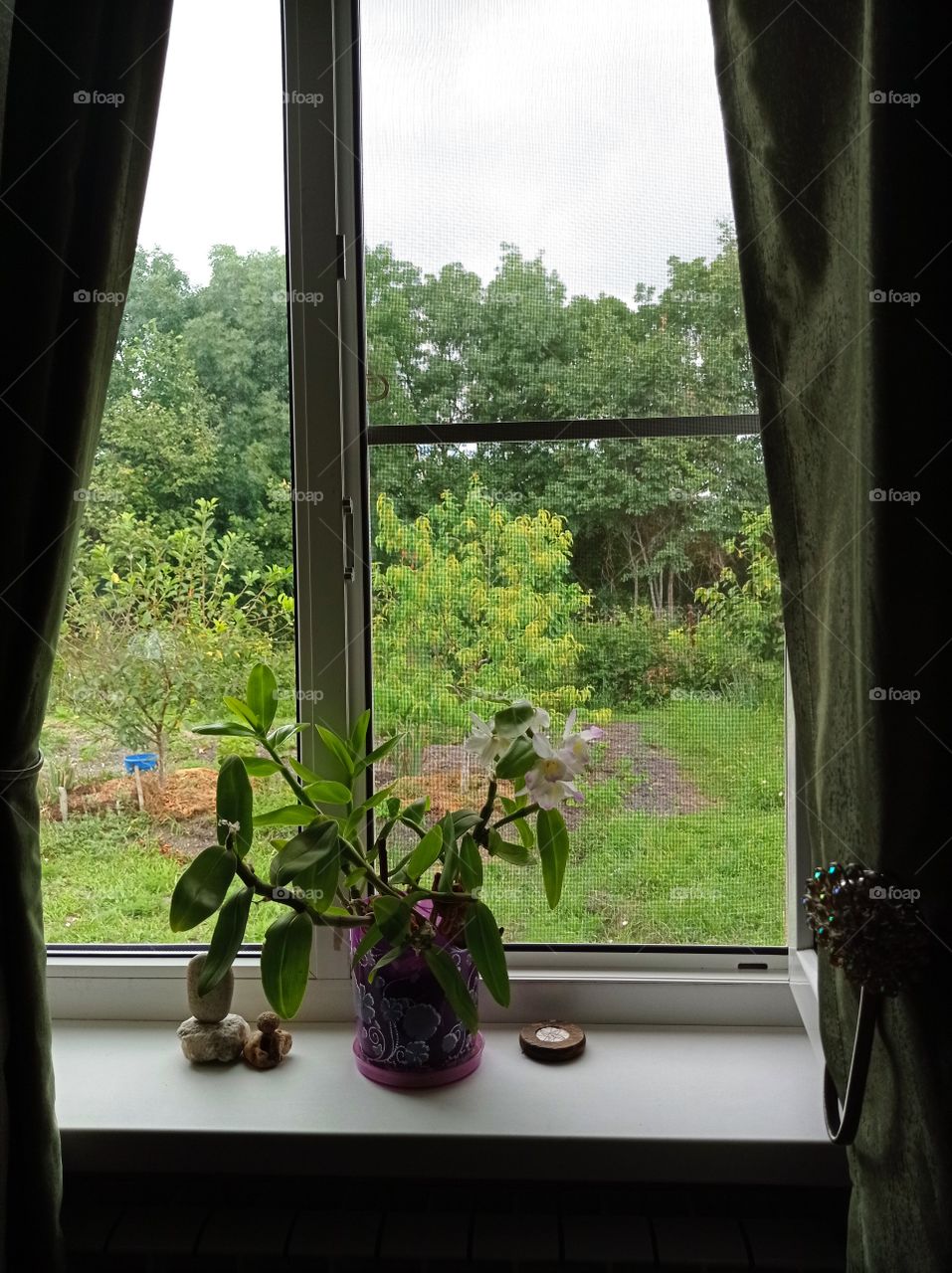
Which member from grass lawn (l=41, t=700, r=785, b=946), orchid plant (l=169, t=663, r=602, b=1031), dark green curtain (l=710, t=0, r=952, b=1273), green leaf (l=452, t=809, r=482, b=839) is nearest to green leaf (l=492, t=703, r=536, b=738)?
orchid plant (l=169, t=663, r=602, b=1031)

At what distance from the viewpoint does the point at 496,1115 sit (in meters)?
1.10

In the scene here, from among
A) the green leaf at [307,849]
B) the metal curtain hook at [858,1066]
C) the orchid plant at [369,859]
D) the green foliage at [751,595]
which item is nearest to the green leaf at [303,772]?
the orchid plant at [369,859]

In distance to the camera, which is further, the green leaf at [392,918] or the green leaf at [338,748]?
the green leaf at [338,748]

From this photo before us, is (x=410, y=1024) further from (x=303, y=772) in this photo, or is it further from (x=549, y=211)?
(x=549, y=211)

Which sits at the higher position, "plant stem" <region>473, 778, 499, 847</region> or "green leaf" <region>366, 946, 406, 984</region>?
"plant stem" <region>473, 778, 499, 847</region>

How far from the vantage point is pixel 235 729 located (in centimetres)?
113

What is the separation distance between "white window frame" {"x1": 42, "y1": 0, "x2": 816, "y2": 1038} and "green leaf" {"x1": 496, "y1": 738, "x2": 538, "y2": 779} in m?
0.29

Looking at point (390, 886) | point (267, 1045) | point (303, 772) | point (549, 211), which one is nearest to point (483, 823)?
point (390, 886)

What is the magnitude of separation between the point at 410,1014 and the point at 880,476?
0.79 meters

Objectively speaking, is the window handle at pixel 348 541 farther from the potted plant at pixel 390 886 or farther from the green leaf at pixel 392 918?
the green leaf at pixel 392 918

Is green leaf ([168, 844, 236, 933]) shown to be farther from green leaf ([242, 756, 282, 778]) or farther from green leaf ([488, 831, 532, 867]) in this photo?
green leaf ([488, 831, 532, 867])

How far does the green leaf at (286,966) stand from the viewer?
3.51 ft

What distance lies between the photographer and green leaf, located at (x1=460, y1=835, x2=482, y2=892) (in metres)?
1.13

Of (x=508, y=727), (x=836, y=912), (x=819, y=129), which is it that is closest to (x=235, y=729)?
(x=508, y=727)
